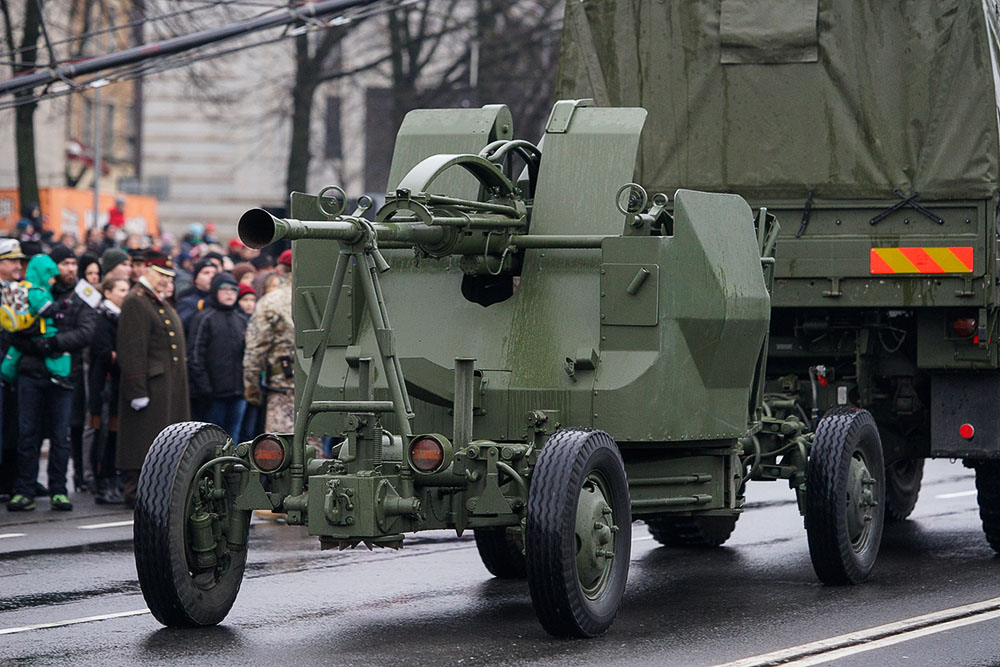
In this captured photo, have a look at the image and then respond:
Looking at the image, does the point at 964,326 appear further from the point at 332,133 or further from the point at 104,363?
the point at 332,133

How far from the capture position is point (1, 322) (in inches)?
554

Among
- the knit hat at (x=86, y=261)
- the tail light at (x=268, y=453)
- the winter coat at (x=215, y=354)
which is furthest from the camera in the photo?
the knit hat at (x=86, y=261)

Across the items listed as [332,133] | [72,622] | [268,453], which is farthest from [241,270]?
[332,133]

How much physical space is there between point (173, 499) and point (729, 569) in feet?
13.7

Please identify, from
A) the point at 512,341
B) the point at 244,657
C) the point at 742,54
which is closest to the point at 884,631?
the point at 512,341

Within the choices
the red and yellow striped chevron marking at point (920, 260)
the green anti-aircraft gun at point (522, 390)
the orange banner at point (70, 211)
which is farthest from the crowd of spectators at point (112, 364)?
the orange banner at point (70, 211)

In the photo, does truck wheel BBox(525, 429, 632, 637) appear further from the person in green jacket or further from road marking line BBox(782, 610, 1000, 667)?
the person in green jacket

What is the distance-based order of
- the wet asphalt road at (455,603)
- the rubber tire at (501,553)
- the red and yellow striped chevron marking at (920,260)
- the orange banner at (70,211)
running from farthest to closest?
1. the orange banner at (70,211)
2. the red and yellow striped chevron marking at (920,260)
3. the rubber tire at (501,553)
4. the wet asphalt road at (455,603)

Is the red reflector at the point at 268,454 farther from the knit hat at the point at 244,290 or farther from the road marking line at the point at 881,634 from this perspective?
the knit hat at the point at 244,290

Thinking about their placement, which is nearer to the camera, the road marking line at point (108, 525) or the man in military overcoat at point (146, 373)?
the road marking line at point (108, 525)

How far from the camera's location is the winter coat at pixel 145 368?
14.2 m

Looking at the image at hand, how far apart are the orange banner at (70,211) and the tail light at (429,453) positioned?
18836 mm

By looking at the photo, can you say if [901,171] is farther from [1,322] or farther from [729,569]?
[1,322]

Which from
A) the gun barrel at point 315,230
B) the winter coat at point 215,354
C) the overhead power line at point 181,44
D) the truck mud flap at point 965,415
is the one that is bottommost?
the truck mud flap at point 965,415
